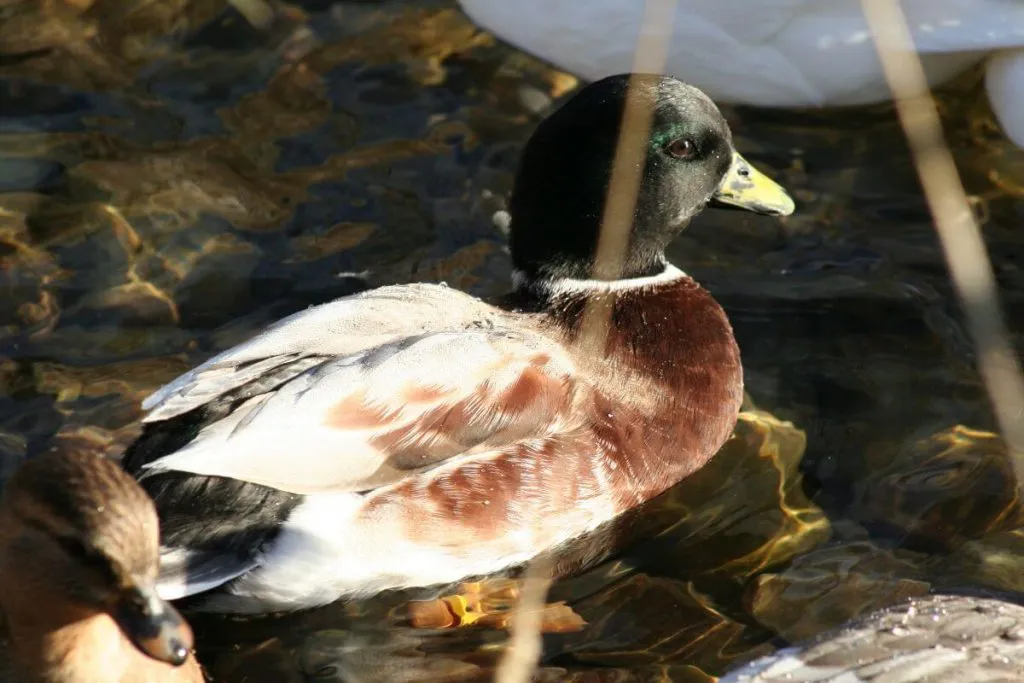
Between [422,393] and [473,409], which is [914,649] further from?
[422,393]

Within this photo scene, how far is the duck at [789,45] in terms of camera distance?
22.6ft

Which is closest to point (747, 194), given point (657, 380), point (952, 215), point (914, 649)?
point (657, 380)

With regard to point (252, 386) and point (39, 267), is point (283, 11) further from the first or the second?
point (252, 386)

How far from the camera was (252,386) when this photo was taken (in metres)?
5.25

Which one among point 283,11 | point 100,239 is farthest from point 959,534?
point 283,11

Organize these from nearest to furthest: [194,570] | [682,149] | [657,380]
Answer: [194,570] < [657,380] < [682,149]

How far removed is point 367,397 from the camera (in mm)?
5211

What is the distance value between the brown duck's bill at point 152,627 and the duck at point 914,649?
4.99ft

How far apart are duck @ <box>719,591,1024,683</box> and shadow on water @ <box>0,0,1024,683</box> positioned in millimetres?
596

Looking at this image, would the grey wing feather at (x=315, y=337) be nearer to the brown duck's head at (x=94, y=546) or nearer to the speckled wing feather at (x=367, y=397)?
the speckled wing feather at (x=367, y=397)

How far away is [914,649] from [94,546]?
2.15 metres

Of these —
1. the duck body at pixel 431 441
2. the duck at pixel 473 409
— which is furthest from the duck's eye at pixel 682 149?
the duck body at pixel 431 441

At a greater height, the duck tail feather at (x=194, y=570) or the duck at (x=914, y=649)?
the duck at (x=914, y=649)

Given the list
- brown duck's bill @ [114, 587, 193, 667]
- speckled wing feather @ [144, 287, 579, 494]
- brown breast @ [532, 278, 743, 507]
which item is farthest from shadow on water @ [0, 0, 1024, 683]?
brown duck's bill @ [114, 587, 193, 667]
